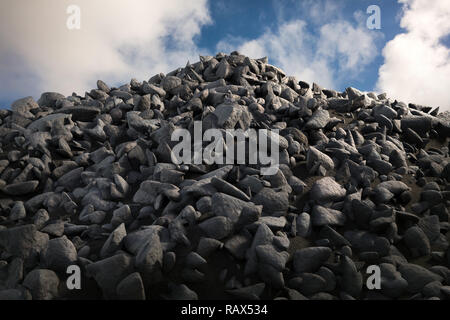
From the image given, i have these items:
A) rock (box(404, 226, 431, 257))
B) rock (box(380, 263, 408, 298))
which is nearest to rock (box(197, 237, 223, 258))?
rock (box(380, 263, 408, 298))

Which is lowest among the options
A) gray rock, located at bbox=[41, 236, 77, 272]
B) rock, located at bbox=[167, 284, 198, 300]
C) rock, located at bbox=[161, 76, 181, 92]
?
rock, located at bbox=[167, 284, 198, 300]

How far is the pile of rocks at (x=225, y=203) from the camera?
297 cm

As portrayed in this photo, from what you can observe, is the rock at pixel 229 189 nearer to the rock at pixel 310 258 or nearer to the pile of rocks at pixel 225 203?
the pile of rocks at pixel 225 203

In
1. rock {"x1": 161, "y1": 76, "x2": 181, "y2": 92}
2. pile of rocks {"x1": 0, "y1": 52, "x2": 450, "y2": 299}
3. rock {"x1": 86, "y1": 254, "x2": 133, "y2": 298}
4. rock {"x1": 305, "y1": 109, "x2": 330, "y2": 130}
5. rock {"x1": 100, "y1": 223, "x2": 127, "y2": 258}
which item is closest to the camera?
rock {"x1": 86, "y1": 254, "x2": 133, "y2": 298}

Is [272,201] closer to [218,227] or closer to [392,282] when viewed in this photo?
[218,227]

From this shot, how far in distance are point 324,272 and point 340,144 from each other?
2.30 metres

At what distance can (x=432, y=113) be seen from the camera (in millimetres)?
6914

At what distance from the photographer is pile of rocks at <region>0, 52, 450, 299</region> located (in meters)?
2.97

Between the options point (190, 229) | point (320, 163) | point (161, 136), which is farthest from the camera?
point (161, 136)

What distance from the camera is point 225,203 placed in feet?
11.4

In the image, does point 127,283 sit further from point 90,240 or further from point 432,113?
point 432,113

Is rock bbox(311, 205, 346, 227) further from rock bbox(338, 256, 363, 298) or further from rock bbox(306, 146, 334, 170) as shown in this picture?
rock bbox(306, 146, 334, 170)
